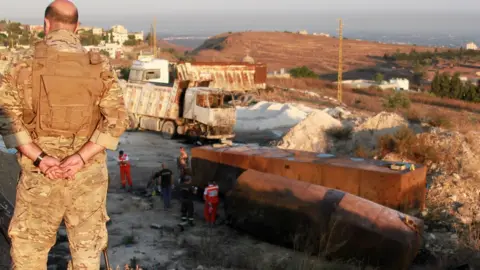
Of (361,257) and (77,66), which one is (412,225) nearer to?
(361,257)

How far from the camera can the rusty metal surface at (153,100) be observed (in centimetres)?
2059

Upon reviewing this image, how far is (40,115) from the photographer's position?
10.6 feet

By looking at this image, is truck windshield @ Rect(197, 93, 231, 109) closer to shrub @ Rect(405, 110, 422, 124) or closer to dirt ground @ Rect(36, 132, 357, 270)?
shrub @ Rect(405, 110, 422, 124)

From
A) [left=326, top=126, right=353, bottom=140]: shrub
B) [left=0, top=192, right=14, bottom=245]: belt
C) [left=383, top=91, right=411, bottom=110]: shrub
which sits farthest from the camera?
[left=383, top=91, right=411, bottom=110]: shrub

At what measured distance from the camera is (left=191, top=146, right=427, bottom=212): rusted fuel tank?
9.76 metres

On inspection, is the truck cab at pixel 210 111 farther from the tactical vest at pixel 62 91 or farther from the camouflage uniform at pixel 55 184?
the tactical vest at pixel 62 91

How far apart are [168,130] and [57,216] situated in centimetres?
1756

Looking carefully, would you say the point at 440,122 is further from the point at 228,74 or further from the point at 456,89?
the point at 456,89

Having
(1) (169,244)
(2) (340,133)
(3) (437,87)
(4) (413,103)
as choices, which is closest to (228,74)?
(4) (413,103)

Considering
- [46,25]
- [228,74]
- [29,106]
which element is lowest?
[228,74]

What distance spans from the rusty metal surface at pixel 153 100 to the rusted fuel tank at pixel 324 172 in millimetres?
8462

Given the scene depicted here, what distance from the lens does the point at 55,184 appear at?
327 centimetres

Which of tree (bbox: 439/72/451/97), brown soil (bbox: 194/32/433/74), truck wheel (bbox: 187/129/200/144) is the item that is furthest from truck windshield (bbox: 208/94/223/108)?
brown soil (bbox: 194/32/433/74)

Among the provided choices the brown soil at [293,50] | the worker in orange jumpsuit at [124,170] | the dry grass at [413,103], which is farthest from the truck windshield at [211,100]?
the brown soil at [293,50]
